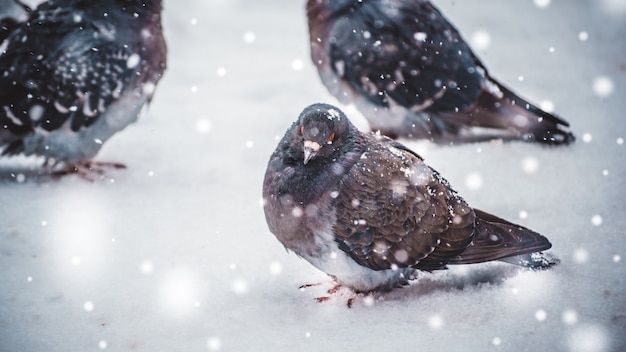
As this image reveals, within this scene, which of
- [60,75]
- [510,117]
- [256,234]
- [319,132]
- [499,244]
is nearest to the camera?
[319,132]

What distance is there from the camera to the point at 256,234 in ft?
10.4

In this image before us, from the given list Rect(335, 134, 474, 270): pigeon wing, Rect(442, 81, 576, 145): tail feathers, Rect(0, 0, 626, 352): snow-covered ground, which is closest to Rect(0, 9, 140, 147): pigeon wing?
Rect(0, 0, 626, 352): snow-covered ground

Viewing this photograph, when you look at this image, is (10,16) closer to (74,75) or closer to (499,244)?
(74,75)

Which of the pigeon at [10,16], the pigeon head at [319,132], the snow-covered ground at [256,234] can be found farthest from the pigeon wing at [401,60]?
the pigeon at [10,16]

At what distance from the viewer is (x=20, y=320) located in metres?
2.53

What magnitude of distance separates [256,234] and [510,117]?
5.91 feet

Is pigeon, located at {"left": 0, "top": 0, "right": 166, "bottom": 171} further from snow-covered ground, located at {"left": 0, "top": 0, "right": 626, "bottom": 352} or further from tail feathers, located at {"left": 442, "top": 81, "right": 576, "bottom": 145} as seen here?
tail feathers, located at {"left": 442, "top": 81, "right": 576, "bottom": 145}

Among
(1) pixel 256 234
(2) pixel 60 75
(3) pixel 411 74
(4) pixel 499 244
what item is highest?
(3) pixel 411 74

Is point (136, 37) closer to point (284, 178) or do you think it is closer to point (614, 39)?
point (284, 178)

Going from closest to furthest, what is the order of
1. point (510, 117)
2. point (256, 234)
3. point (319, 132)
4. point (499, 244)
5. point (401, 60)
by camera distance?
point (319, 132)
point (499, 244)
point (256, 234)
point (401, 60)
point (510, 117)

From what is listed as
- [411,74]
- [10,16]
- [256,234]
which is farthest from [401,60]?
[10,16]

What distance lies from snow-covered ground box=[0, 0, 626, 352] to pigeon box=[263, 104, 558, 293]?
241 millimetres

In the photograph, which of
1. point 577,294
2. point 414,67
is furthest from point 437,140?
point 577,294

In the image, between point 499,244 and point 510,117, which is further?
point 510,117
